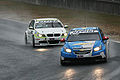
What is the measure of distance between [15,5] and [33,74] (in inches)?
1435

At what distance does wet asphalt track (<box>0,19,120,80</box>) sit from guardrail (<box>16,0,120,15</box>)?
12445mm

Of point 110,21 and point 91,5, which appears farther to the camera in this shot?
point 91,5

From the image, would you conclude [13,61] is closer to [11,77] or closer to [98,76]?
[11,77]

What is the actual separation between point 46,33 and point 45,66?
19.9 feet

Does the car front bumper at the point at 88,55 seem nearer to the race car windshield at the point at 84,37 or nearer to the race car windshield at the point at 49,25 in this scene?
the race car windshield at the point at 84,37

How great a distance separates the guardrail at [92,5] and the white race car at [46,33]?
473 inches

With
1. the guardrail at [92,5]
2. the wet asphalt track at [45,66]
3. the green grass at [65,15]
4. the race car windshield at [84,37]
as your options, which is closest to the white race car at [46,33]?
the wet asphalt track at [45,66]

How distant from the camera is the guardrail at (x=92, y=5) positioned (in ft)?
117

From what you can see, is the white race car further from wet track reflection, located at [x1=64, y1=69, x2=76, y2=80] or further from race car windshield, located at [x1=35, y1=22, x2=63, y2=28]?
wet track reflection, located at [x1=64, y1=69, x2=76, y2=80]

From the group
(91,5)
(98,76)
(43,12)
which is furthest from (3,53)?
(43,12)

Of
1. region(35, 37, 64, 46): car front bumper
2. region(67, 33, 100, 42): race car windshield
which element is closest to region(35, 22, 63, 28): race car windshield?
region(35, 37, 64, 46): car front bumper

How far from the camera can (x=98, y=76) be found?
555 inches

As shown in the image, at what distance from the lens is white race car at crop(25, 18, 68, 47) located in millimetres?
22737

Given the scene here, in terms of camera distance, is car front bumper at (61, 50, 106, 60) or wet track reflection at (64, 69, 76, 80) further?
car front bumper at (61, 50, 106, 60)
